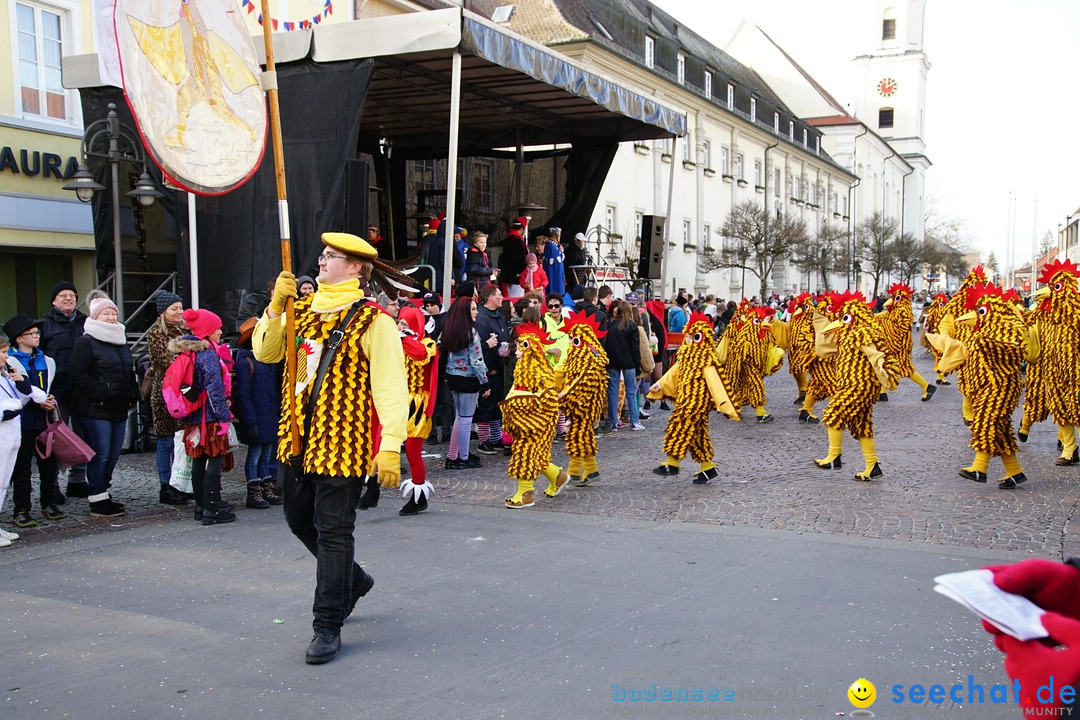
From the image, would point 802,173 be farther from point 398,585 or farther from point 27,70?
point 398,585

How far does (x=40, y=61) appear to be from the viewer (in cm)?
1538

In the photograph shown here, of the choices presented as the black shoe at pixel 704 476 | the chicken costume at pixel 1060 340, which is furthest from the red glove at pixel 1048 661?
the chicken costume at pixel 1060 340

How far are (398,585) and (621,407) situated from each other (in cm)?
861

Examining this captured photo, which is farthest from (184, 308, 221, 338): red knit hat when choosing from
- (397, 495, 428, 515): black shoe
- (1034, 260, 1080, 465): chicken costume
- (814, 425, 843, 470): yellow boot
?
(1034, 260, 1080, 465): chicken costume

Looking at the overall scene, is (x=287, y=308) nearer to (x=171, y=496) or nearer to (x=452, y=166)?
(x=171, y=496)

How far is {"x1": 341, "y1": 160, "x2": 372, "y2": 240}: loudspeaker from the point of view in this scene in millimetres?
11117

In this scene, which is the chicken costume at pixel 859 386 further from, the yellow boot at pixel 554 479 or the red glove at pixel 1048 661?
the red glove at pixel 1048 661

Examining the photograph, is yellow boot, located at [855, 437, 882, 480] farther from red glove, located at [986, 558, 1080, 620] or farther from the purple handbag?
red glove, located at [986, 558, 1080, 620]

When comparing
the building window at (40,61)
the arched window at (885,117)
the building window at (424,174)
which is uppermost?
the arched window at (885,117)

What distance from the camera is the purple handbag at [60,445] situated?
7.26 metres

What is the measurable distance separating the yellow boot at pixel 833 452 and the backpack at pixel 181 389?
18.9ft

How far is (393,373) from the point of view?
4.44 m

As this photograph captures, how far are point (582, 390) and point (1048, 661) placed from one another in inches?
252

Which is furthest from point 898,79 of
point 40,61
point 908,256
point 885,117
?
point 40,61
